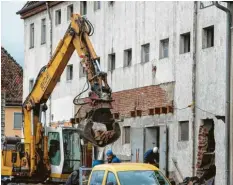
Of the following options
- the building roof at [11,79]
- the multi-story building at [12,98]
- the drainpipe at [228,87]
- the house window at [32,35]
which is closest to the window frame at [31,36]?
the house window at [32,35]

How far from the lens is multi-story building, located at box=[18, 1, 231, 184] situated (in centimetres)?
3375

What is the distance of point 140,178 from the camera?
21062 millimetres

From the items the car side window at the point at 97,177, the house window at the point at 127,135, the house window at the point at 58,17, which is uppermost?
the house window at the point at 58,17

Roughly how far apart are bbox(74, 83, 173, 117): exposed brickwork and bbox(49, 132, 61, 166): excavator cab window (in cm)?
600

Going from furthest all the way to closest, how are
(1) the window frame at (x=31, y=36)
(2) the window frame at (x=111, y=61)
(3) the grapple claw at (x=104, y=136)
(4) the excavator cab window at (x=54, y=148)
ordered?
(1) the window frame at (x=31, y=36) → (2) the window frame at (x=111, y=61) → (4) the excavator cab window at (x=54, y=148) → (3) the grapple claw at (x=104, y=136)

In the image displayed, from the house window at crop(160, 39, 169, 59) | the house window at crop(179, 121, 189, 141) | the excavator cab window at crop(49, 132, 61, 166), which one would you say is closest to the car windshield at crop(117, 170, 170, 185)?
the excavator cab window at crop(49, 132, 61, 166)

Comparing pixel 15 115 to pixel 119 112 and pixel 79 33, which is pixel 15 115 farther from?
pixel 79 33

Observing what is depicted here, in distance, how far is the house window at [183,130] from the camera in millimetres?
35500

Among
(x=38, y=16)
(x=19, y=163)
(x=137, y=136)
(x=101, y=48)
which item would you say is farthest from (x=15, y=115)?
(x=19, y=163)

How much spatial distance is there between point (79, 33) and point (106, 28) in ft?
40.4

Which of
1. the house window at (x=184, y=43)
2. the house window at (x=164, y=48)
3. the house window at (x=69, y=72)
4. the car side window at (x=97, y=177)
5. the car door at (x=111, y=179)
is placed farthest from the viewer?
the house window at (x=69, y=72)

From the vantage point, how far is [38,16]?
51.5m

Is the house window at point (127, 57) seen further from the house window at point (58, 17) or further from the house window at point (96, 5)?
the house window at point (58, 17)

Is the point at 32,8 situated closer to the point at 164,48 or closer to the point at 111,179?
the point at 164,48
